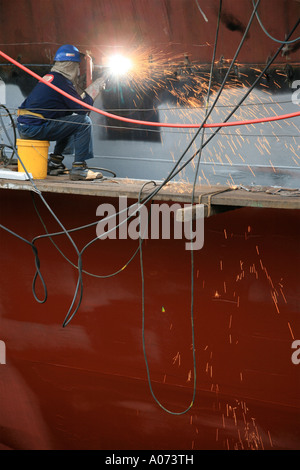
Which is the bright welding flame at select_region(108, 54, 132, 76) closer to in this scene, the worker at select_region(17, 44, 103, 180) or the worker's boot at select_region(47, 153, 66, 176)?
the worker at select_region(17, 44, 103, 180)

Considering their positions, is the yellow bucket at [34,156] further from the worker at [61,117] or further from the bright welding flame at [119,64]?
the bright welding flame at [119,64]

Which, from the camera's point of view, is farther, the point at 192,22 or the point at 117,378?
the point at 117,378

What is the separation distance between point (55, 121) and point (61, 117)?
0.10 meters

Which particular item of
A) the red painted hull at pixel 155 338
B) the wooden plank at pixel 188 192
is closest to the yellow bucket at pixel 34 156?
the wooden plank at pixel 188 192

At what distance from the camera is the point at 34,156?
12.2 ft

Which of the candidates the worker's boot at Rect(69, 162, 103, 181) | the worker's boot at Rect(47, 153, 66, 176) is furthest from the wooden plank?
the worker's boot at Rect(47, 153, 66, 176)

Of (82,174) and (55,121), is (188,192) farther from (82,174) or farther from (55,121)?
(55,121)

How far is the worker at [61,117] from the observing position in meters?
3.81

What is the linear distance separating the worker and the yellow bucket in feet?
0.62

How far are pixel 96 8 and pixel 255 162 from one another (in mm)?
1584

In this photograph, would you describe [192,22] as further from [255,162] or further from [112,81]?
[255,162]

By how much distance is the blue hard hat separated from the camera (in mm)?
3809

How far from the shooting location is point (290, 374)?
12.0 feet
